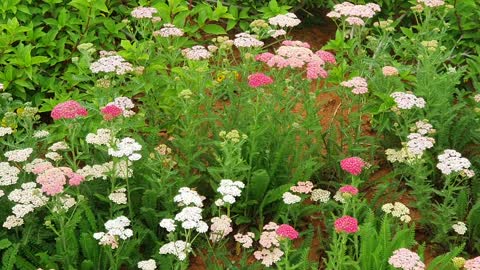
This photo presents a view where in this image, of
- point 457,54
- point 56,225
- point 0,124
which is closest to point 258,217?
point 56,225

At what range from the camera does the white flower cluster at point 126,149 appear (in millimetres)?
3594

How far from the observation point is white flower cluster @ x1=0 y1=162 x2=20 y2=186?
3.75 meters

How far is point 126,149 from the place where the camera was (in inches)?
142

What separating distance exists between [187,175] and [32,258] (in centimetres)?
97

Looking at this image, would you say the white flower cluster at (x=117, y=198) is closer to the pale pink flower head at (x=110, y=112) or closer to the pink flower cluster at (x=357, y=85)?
the pale pink flower head at (x=110, y=112)

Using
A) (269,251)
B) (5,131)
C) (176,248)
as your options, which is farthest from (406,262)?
(5,131)

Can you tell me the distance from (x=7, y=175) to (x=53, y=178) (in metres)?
0.48

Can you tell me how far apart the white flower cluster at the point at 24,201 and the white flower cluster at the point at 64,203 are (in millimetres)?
80

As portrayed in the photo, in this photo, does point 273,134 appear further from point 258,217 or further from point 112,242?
point 112,242

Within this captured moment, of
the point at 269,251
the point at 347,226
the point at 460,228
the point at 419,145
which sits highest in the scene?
the point at 347,226

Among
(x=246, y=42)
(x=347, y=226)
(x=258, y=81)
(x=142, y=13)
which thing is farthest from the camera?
(x=142, y=13)

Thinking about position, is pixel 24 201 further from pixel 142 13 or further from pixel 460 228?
pixel 460 228

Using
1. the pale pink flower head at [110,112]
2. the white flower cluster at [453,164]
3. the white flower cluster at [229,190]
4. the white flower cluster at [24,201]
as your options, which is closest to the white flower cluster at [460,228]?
the white flower cluster at [453,164]

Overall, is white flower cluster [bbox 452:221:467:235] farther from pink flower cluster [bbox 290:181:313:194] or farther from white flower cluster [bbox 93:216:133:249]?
white flower cluster [bbox 93:216:133:249]
